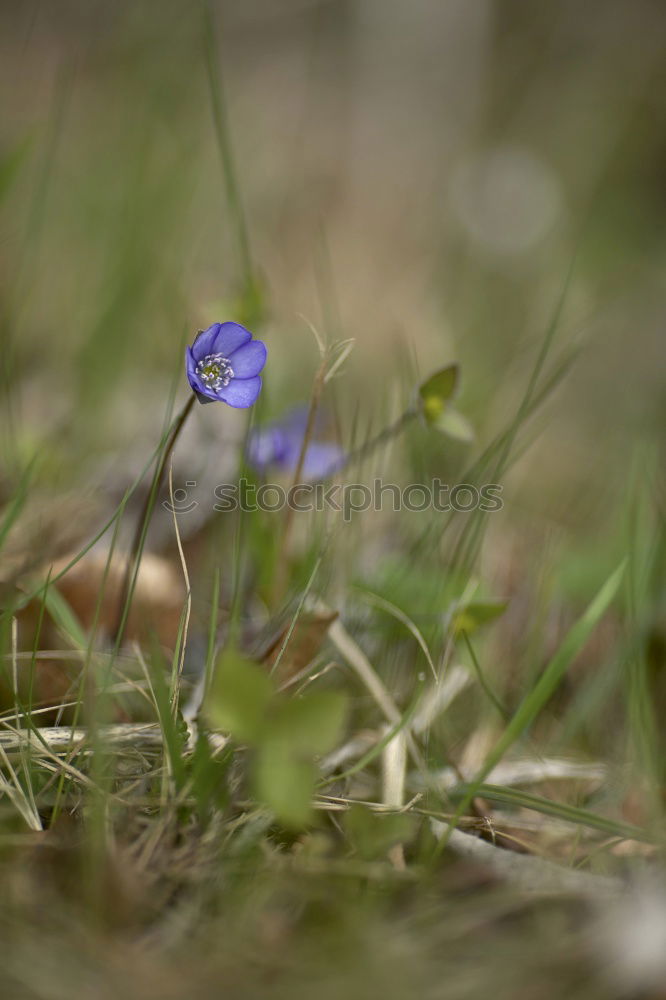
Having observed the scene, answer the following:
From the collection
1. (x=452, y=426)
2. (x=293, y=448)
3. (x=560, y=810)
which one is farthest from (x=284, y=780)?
(x=293, y=448)

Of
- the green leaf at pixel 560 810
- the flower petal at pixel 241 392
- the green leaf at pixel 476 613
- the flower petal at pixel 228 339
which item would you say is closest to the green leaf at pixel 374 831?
the green leaf at pixel 560 810

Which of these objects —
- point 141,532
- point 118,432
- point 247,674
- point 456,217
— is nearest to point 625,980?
point 247,674

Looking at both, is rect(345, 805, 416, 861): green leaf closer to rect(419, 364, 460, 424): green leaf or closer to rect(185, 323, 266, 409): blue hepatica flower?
rect(185, 323, 266, 409): blue hepatica flower

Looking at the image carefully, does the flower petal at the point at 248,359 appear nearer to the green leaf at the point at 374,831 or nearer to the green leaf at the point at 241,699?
the green leaf at the point at 241,699

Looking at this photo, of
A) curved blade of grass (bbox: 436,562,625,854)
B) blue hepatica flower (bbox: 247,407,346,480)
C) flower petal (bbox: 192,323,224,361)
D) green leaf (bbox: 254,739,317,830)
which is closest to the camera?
green leaf (bbox: 254,739,317,830)

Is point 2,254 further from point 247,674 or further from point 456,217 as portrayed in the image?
point 456,217

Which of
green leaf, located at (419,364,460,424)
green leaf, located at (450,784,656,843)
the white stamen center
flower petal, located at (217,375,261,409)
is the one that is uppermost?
the white stamen center

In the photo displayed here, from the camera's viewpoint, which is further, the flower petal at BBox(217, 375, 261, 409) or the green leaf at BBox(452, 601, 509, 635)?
the green leaf at BBox(452, 601, 509, 635)

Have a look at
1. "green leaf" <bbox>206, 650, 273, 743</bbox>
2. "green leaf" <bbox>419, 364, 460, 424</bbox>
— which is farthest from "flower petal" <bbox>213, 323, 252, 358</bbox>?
"green leaf" <bbox>206, 650, 273, 743</bbox>
